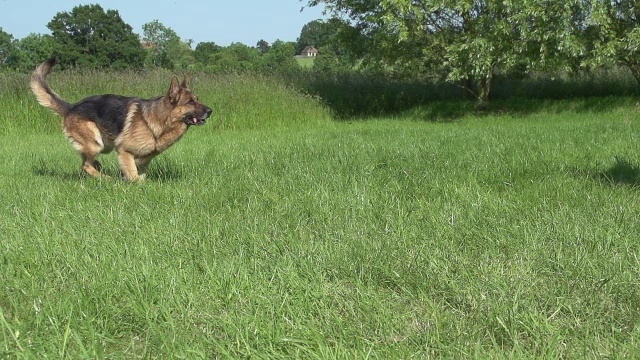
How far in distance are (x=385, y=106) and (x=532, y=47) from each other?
4979mm

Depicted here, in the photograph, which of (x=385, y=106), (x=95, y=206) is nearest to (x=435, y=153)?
(x=95, y=206)

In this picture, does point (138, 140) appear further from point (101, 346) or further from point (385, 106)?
point (385, 106)

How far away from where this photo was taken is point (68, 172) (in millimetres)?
7371

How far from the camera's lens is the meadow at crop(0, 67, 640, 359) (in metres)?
2.37

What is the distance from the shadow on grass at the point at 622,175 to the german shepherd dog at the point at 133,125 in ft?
13.3

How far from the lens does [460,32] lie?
17.9 metres

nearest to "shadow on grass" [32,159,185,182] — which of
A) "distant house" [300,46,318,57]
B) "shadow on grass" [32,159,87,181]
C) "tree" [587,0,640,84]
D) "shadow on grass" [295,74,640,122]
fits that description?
"shadow on grass" [32,159,87,181]

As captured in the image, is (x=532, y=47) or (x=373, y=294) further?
(x=532, y=47)

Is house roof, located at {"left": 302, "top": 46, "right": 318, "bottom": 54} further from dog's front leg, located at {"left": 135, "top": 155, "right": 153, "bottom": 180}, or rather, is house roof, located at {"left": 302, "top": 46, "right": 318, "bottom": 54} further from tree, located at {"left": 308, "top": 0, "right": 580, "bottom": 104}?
dog's front leg, located at {"left": 135, "top": 155, "right": 153, "bottom": 180}

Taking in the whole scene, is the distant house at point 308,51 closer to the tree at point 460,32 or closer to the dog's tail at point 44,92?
the tree at point 460,32

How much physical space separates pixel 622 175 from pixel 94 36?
6658 centimetres

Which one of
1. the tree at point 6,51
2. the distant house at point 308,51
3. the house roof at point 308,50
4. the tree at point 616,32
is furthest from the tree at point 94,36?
the house roof at point 308,50

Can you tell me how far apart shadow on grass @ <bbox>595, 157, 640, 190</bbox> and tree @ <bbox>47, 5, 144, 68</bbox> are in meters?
63.1

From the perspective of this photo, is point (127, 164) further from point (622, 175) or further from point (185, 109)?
point (622, 175)
